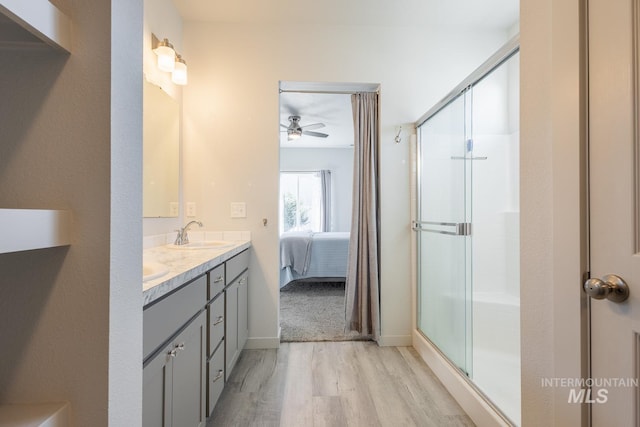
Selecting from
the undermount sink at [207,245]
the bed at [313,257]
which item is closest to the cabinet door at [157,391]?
the undermount sink at [207,245]

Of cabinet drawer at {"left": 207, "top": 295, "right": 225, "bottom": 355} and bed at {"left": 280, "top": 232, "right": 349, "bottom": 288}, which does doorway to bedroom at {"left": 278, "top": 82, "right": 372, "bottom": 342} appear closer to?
bed at {"left": 280, "top": 232, "right": 349, "bottom": 288}

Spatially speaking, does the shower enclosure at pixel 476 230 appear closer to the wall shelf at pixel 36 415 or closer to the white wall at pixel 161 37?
the wall shelf at pixel 36 415

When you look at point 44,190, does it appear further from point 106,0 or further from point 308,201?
point 308,201

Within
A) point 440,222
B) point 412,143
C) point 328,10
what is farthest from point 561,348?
point 328,10

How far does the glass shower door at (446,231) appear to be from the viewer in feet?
5.96

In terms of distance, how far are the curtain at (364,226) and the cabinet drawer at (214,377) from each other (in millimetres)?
1226

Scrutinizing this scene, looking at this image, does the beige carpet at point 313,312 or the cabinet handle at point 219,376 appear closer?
the cabinet handle at point 219,376

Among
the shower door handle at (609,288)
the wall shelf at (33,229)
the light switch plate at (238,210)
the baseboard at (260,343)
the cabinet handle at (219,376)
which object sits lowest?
the baseboard at (260,343)

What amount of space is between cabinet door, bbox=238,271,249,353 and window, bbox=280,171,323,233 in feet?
14.6

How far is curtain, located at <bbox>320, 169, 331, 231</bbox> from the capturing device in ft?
21.9

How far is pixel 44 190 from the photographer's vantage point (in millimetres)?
498

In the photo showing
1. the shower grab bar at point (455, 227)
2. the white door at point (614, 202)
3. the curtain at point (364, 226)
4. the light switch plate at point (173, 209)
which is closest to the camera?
the white door at point (614, 202)

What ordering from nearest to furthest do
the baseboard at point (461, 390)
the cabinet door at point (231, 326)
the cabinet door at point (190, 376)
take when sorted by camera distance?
1. the cabinet door at point (190, 376)
2. the baseboard at point (461, 390)
3. the cabinet door at point (231, 326)

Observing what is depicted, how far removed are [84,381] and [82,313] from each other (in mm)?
117
